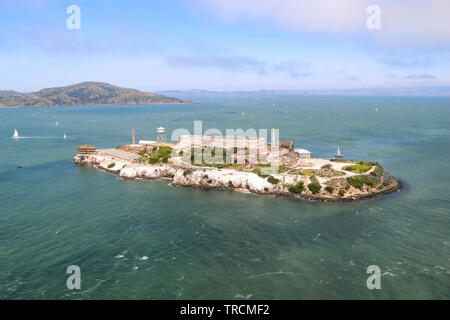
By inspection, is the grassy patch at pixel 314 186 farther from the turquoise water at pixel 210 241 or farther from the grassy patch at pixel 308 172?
the turquoise water at pixel 210 241

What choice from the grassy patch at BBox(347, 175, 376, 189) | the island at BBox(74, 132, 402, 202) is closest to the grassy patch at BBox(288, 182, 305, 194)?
the island at BBox(74, 132, 402, 202)

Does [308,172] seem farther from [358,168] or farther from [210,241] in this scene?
[210,241]

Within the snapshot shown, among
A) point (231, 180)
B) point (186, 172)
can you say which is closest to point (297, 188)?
point (231, 180)

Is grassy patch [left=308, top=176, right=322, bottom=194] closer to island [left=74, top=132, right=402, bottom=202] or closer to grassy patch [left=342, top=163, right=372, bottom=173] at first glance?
island [left=74, top=132, right=402, bottom=202]

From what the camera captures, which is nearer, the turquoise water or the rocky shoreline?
the turquoise water

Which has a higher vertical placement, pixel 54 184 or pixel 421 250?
pixel 54 184

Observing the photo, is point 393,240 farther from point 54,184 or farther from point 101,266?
point 54,184
